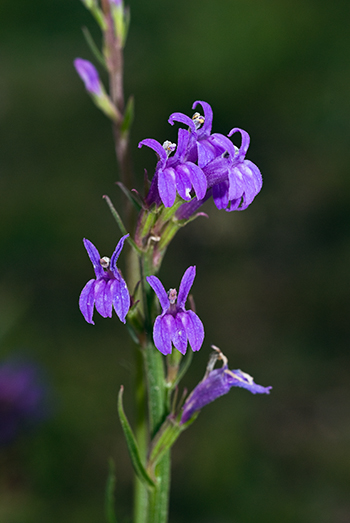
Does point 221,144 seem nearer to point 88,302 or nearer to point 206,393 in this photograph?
point 88,302

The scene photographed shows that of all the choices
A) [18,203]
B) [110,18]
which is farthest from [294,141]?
[110,18]

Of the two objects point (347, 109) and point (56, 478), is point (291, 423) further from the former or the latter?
point (347, 109)

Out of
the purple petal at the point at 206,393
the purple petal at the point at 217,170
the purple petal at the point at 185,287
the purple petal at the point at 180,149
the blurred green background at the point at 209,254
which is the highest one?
the purple petal at the point at 180,149

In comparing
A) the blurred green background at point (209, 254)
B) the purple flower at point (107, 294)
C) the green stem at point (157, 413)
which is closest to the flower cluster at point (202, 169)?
the purple flower at point (107, 294)

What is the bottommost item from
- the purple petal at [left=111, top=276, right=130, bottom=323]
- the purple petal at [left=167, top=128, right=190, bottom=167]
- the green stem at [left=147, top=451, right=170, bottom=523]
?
the green stem at [left=147, top=451, right=170, bottom=523]

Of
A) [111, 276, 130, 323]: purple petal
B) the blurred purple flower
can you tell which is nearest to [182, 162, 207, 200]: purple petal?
[111, 276, 130, 323]: purple petal

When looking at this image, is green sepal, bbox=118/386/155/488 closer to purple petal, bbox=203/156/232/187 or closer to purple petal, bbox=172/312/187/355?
purple petal, bbox=172/312/187/355

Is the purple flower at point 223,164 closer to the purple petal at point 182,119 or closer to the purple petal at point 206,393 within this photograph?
the purple petal at point 182,119
